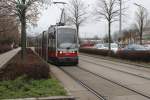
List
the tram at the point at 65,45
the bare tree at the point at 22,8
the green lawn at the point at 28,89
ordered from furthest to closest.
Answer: the tram at the point at 65,45, the bare tree at the point at 22,8, the green lawn at the point at 28,89

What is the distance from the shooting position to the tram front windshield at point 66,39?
2666cm

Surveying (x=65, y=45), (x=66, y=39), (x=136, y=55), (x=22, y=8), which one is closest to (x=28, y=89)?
(x=22, y=8)

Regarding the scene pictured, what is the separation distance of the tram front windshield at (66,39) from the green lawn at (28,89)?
13.0 metres

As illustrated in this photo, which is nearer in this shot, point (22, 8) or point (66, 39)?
point (22, 8)

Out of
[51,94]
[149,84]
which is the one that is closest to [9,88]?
[51,94]

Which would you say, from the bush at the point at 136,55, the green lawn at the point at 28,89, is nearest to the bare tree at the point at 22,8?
the green lawn at the point at 28,89

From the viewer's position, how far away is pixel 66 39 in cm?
2683

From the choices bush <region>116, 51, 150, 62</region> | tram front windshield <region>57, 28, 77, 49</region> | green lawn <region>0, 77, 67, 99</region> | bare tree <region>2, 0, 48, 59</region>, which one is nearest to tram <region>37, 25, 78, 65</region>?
tram front windshield <region>57, 28, 77, 49</region>

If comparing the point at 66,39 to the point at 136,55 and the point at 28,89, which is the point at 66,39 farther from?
the point at 28,89

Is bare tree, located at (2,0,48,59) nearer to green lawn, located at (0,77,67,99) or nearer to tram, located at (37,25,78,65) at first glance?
tram, located at (37,25,78,65)

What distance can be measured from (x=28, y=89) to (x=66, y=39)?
15.3 meters

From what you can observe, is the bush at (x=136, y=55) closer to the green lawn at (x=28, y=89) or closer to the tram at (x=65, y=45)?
the tram at (x=65, y=45)

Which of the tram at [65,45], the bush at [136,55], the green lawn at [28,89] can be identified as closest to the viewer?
the green lawn at [28,89]

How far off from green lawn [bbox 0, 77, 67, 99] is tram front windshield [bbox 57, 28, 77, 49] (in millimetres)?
12978
